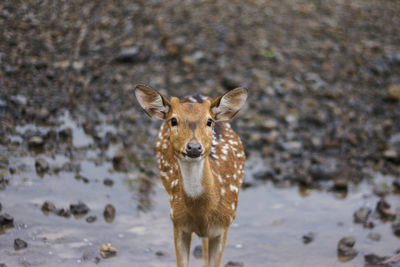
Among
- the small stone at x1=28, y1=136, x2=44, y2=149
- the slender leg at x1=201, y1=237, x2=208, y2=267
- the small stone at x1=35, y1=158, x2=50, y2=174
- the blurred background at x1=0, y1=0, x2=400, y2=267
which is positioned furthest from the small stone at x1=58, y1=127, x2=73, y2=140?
the slender leg at x1=201, y1=237, x2=208, y2=267

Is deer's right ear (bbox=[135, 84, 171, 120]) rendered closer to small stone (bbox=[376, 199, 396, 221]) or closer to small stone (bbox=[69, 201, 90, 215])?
small stone (bbox=[69, 201, 90, 215])

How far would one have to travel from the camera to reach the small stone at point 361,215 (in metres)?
7.37

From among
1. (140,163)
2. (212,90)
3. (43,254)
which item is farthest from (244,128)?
(43,254)

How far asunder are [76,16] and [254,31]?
3395 millimetres

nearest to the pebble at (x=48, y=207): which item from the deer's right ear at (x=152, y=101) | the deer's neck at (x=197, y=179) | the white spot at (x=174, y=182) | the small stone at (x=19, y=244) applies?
the small stone at (x=19, y=244)

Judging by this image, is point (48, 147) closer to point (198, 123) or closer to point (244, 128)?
point (244, 128)

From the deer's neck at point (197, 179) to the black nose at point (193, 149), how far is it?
0.22 m

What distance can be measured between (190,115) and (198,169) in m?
0.45

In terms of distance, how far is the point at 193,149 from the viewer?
441cm

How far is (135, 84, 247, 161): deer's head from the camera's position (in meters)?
4.52

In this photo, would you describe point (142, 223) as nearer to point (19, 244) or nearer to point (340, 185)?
point (19, 244)

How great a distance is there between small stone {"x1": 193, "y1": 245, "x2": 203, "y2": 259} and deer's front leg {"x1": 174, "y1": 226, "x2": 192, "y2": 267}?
104 cm

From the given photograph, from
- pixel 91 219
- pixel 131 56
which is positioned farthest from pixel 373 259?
pixel 131 56

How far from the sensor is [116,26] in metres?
10.9
